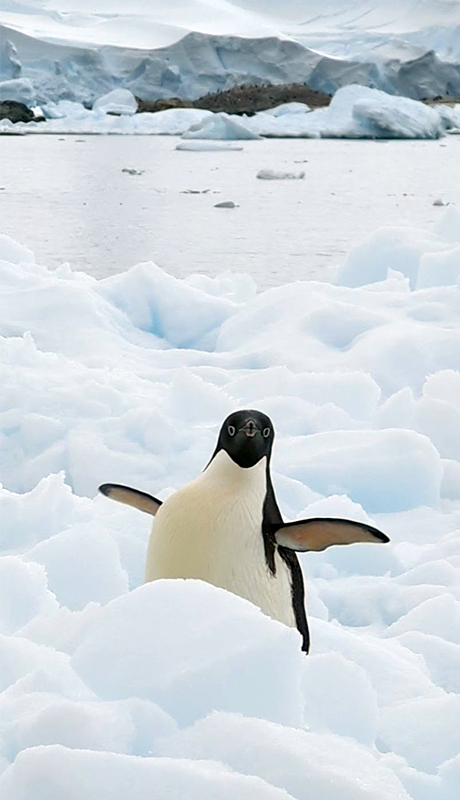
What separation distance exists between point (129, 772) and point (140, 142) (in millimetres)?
30273

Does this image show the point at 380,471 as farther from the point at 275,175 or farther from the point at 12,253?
the point at 275,175

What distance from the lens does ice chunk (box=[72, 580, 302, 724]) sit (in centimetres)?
141

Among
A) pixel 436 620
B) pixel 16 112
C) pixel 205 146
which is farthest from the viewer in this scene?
pixel 16 112

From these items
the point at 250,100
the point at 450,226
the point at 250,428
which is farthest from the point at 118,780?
the point at 250,100

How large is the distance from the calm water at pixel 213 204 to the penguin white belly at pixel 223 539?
5.74 metres

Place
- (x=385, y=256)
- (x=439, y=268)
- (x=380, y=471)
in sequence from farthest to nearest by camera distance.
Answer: (x=385, y=256) < (x=439, y=268) < (x=380, y=471)

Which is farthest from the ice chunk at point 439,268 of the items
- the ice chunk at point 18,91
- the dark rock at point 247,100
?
the dark rock at point 247,100

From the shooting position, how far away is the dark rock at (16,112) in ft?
112

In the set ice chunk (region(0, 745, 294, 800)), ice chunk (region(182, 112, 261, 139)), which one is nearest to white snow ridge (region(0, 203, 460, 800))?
ice chunk (region(0, 745, 294, 800))

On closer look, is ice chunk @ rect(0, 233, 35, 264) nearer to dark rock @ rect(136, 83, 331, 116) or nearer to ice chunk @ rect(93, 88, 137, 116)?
ice chunk @ rect(93, 88, 137, 116)

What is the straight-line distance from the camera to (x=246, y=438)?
2.03m

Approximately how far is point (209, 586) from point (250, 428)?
0.60 meters

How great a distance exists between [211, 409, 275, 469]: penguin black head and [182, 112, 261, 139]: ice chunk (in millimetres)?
25979

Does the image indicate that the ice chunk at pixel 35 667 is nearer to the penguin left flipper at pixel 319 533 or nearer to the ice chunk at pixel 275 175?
the penguin left flipper at pixel 319 533
